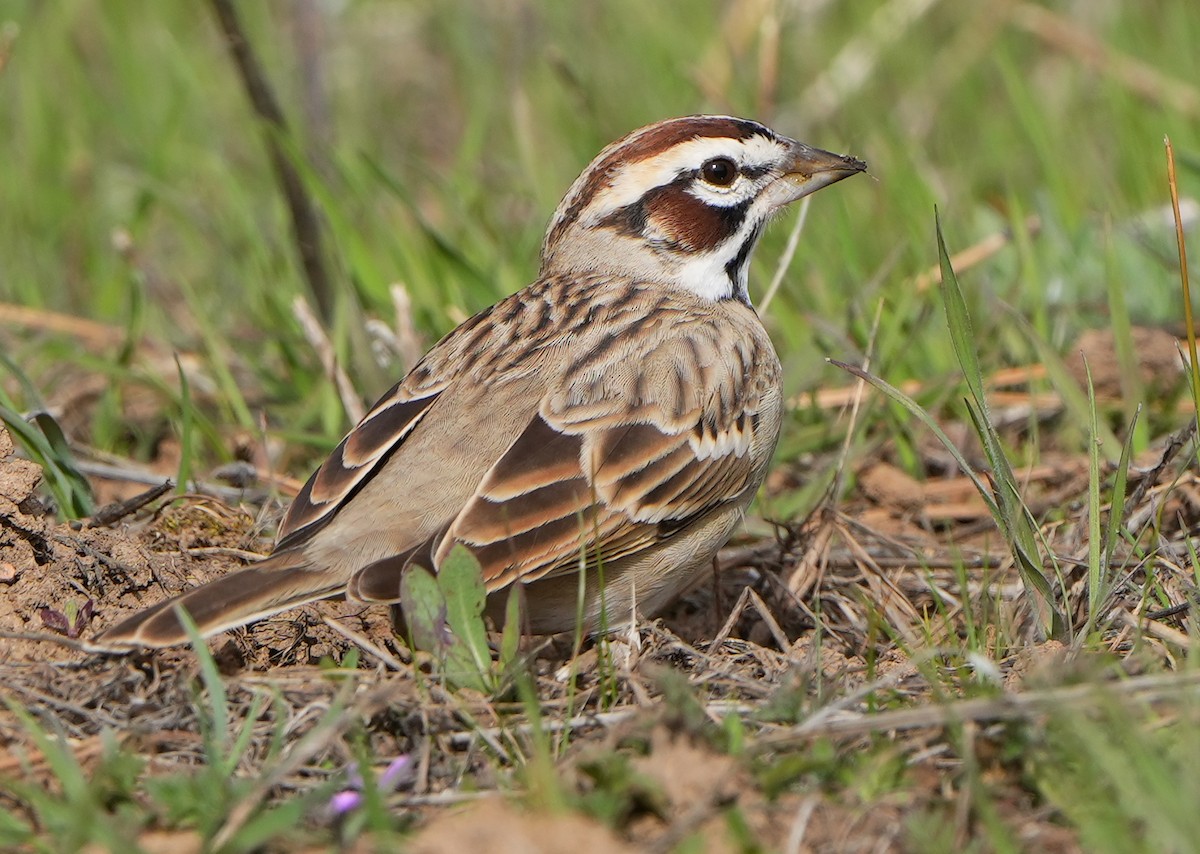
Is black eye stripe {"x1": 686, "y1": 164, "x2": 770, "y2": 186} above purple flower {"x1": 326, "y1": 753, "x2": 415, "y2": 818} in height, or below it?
above

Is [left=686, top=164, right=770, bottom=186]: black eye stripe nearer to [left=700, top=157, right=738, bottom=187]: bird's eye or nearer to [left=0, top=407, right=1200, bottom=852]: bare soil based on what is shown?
[left=700, top=157, right=738, bottom=187]: bird's eye

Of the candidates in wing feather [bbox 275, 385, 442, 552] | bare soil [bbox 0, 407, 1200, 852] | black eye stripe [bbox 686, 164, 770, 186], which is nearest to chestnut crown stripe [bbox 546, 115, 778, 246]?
black eye stripe [bbox 686, 164, 770, 186]

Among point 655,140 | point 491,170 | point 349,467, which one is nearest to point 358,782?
point 349,467

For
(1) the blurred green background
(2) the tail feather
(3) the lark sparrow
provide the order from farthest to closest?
(1) the blurred green background → (3) the lark sparrow → (2) the tail feather

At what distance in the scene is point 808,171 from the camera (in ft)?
19.0

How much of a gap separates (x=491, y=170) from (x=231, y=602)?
593cm

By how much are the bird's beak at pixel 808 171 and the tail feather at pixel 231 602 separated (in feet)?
7.94

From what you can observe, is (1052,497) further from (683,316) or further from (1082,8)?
(1082,8)

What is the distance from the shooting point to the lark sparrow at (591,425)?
439 centimetres

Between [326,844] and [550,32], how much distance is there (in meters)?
8.33

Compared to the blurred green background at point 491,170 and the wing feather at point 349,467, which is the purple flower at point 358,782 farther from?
the blurred green background at point 491,170

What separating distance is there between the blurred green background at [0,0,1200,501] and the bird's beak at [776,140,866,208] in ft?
2.11

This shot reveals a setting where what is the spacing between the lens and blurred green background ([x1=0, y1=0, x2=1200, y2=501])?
6.71 m

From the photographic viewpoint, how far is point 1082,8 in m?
11.0
